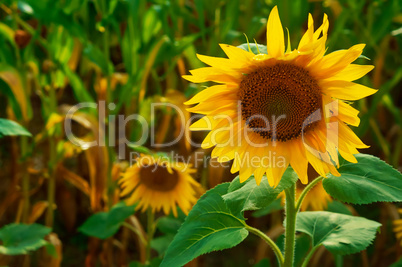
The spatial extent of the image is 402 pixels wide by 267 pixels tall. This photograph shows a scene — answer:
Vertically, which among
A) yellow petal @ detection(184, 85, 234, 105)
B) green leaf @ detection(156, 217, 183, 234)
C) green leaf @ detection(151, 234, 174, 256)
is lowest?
green leaf @ detection(151, 234, 174, 256)

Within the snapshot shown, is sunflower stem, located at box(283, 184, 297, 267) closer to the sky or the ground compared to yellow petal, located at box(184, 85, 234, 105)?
closer to the ground

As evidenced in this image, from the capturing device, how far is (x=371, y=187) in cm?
61

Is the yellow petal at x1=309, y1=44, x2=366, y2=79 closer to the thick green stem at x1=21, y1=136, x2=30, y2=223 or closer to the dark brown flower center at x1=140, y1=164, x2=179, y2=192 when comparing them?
the dark brown flower center at x1=140, y1=164, x2=179, y2=192

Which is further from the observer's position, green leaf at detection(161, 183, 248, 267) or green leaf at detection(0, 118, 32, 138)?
green leaf at detection(0, 118, 32, 138)

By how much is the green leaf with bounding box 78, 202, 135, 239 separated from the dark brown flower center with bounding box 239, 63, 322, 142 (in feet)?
1.71

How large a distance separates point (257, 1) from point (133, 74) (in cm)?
59

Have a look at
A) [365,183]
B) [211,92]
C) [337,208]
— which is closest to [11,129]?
[211,92]

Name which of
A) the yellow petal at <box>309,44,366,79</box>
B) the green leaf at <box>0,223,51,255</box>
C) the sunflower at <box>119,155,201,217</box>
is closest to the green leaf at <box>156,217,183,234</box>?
the sunflower at <box>119,155,201,217</box>

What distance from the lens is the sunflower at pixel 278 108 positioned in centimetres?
61

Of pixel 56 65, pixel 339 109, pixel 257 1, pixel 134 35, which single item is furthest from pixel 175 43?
pixel 339 109

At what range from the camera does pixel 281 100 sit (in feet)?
2.23

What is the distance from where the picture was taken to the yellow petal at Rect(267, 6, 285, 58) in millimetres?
599

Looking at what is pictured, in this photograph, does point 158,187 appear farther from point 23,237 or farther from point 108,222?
point 23,237

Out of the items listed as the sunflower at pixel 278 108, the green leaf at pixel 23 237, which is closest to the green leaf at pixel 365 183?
the sunflower at pixel 278 108
